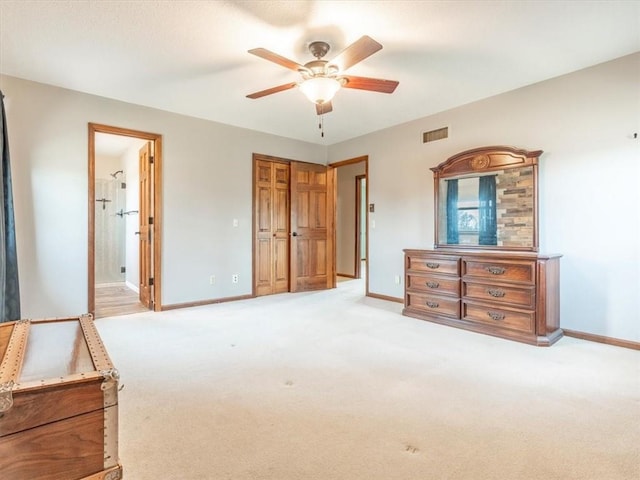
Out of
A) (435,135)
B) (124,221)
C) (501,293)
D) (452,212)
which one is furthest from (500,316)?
(124,221)

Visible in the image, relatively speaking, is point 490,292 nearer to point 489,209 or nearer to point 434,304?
point 434,304

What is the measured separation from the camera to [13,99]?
125 inches

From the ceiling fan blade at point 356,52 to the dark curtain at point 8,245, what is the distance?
294cm

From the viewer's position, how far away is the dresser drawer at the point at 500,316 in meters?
2.97

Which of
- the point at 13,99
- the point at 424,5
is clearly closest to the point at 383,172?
the point at 424,5

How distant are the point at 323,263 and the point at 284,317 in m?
2.02

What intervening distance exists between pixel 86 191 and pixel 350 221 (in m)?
4.72

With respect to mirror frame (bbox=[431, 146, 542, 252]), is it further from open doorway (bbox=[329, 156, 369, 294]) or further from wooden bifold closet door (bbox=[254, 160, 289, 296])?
open doorway (bbox=[329, 156, 369, 294])

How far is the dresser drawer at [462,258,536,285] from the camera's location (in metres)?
2.97

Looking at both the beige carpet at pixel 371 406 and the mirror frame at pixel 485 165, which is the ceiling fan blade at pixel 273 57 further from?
the mirror frame at pixel 485 165

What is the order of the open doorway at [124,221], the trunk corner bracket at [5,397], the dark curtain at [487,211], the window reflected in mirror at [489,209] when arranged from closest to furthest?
1. the trunk corner bracket at [5,397]
2. the window reflected in mirror at [489,209]
3. the dark curtain at [487,211]
4. the open doorway at [124,221]

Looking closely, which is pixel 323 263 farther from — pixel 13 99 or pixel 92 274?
pixel 13 99

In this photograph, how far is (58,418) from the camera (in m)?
1.06

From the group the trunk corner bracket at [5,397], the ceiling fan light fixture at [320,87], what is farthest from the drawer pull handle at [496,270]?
the trunk corner bracket at [5,397]
